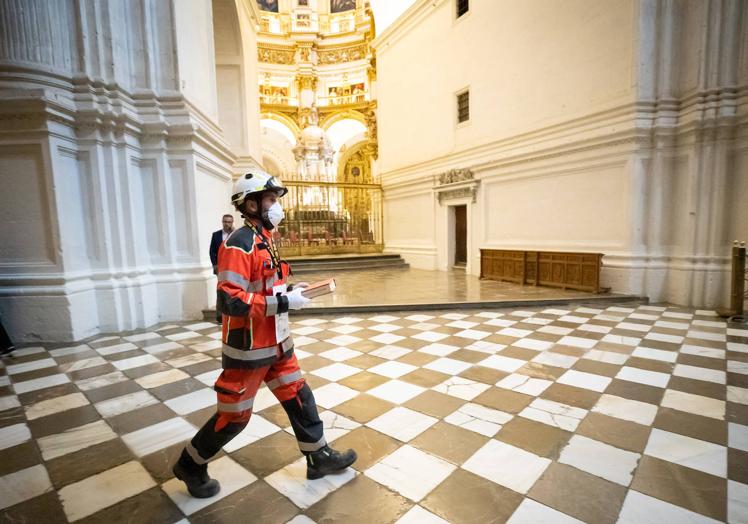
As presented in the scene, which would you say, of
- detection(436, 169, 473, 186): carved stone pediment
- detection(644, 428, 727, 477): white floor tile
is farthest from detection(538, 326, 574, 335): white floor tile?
detection(436, 169, 473, 186): carved stone pediment

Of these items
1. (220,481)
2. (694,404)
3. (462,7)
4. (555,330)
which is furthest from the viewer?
(462,7)

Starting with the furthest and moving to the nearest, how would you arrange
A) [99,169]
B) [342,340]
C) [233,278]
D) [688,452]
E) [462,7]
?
[462,7] → [99,169] → [342,340] → [688,452] → [233,278]

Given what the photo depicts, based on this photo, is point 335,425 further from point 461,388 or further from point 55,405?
point 55,405

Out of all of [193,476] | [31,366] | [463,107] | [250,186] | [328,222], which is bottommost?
[31,366]

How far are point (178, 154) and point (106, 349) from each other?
3.48 m

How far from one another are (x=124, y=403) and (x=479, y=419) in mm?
3226

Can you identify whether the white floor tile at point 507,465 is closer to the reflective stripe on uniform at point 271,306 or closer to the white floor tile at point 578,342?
the reflective stripe on uniform at point 271,306

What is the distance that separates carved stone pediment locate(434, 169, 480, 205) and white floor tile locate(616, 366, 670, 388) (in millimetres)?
8404

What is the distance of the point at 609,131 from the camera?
804 centimetres

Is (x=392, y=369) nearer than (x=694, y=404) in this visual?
No

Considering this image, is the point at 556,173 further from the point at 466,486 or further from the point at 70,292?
the point at 70,292

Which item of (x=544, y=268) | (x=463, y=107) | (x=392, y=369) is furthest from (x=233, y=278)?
(x=463, y=107)

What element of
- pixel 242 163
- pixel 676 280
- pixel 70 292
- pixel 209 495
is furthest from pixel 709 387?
pixel 242 163

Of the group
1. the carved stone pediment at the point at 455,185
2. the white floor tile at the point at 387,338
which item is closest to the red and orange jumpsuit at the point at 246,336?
the white floor tile at the point at 387,338
